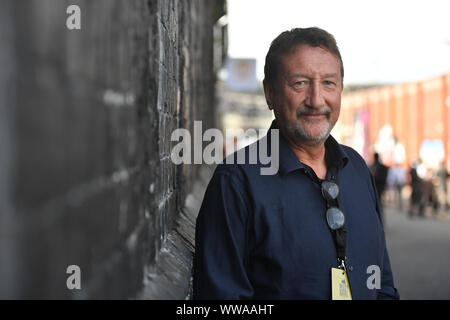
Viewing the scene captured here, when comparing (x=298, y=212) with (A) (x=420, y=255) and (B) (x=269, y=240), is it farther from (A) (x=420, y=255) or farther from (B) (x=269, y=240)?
(A) (x=420, y=255)

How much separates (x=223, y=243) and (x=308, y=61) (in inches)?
31.2

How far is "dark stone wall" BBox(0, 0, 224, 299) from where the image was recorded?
85cm

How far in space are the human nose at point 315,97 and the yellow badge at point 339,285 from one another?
64 cm

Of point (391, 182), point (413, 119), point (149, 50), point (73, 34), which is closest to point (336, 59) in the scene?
point (149, 50)

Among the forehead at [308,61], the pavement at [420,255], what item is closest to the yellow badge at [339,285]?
the forehead at [308,61]

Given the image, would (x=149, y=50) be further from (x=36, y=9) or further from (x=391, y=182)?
(x=391, y=182)

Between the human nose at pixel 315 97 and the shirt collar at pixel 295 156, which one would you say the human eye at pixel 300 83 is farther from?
the shirt collar at pixel 295 156

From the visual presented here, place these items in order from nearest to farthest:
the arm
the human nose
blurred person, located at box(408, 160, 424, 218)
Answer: the arm, the human nose, blurred person, located at box(408, 160, 424, 218)

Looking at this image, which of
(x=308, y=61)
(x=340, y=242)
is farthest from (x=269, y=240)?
(x=308, y=61)

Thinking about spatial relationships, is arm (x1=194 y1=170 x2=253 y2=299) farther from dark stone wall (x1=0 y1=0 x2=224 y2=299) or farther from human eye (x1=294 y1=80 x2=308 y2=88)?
human eye (x1=294 y1=80 x2=308 y2=88)

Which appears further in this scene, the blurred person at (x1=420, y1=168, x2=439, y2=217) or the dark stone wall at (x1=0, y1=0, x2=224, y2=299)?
the blurred person at (x1=420, y1=168, x2=439, y2=217)

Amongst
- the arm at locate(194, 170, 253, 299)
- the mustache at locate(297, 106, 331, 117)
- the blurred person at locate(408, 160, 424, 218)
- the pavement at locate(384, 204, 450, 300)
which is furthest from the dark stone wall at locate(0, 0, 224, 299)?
the blurred person at locate(408, 160, 424, 218)

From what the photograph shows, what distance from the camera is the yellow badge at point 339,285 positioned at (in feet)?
6.99
